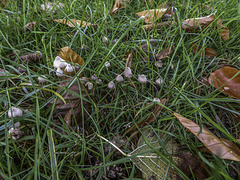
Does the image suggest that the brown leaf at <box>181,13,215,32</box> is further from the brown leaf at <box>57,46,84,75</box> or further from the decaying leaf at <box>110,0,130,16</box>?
the brown leaf at <box>57,46,84,75</box>

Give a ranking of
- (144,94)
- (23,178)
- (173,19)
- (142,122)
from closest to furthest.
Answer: (23,178), (142,122), (144,94), (173,19)

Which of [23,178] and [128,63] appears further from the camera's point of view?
[128,63]

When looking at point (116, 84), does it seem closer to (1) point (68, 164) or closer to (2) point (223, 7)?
(1) point (68, 164)

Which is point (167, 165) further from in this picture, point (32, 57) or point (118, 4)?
point (118, 4)

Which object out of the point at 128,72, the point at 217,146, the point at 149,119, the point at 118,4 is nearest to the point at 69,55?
the point at 128,72

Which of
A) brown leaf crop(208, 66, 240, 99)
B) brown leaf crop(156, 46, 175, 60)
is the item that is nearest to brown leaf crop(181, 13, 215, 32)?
brown leaf crop(156, 46, 175, 60)

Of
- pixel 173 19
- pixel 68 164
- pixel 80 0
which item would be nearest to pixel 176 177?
pixel 68 164
